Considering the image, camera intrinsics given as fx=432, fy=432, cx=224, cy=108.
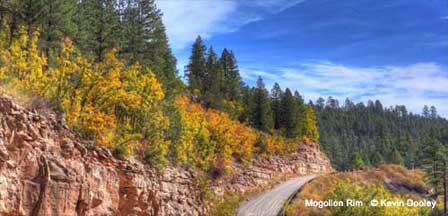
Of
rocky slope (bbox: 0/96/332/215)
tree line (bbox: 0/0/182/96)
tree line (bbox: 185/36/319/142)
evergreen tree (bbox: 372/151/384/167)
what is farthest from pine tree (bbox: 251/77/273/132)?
evergreen tree (bbox: 372/151/384/167)

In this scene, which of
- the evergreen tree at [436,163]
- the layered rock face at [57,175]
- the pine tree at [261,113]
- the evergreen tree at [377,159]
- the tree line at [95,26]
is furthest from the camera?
the evergreen tree at [377,159]

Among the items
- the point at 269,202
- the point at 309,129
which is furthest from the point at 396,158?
the point at 269,202

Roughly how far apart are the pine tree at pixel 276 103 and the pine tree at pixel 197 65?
1501 centimetres

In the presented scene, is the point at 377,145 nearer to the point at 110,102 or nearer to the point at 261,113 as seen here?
the point at 261,113

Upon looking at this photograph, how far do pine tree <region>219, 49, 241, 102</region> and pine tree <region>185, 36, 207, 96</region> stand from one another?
5095 mm

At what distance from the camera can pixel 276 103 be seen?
269ft

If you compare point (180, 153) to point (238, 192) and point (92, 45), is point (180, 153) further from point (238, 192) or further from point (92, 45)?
point (238, 192)

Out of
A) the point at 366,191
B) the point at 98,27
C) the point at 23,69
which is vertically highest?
the point at 98,27

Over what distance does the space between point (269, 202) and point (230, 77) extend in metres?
45.1

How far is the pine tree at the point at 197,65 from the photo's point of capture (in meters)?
73.4

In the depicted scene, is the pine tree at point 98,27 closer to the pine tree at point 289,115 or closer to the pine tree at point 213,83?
the pine tree at point 213,83

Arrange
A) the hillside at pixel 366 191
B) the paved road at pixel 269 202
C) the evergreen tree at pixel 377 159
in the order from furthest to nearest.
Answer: the evergreen tree at pixel 377 159 → the paved road at pixel 269 202 → the hillside at pixel 366 191

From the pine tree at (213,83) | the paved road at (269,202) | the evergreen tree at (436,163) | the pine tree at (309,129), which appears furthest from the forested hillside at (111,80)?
the pine tree at (309,129)

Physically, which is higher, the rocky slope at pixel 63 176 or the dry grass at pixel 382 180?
the rocky slope at pixel 63 176
